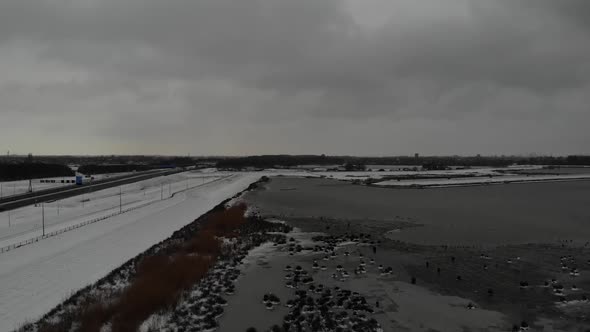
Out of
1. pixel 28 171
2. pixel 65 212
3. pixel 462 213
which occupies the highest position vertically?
pixel 28 171

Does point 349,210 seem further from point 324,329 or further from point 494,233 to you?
point 324,329

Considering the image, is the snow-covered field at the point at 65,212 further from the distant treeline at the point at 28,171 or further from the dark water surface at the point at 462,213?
the distant treeline at the point at 28,171

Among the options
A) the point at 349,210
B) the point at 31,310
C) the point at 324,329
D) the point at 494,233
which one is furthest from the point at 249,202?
the point at 324,329

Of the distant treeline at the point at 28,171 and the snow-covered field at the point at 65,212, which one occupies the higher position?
the distant treeline at the point at 28,171

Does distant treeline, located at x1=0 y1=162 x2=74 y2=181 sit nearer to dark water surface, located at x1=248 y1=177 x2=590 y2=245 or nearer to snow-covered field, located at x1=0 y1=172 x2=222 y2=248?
snow-covered field, located at x1=0 y1=172 x2=222 y2=248

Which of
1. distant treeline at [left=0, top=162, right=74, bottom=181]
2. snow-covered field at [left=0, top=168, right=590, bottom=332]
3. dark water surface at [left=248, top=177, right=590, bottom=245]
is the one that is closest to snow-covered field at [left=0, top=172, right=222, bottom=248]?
snow-covered field at [left=0, top=168, right=590, bottom=332]

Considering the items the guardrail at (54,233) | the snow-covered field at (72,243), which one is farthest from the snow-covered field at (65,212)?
the guardrail at (54,233)

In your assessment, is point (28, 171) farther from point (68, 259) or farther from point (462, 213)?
point (462, 213)

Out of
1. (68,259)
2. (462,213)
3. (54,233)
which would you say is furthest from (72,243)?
(462,213)
